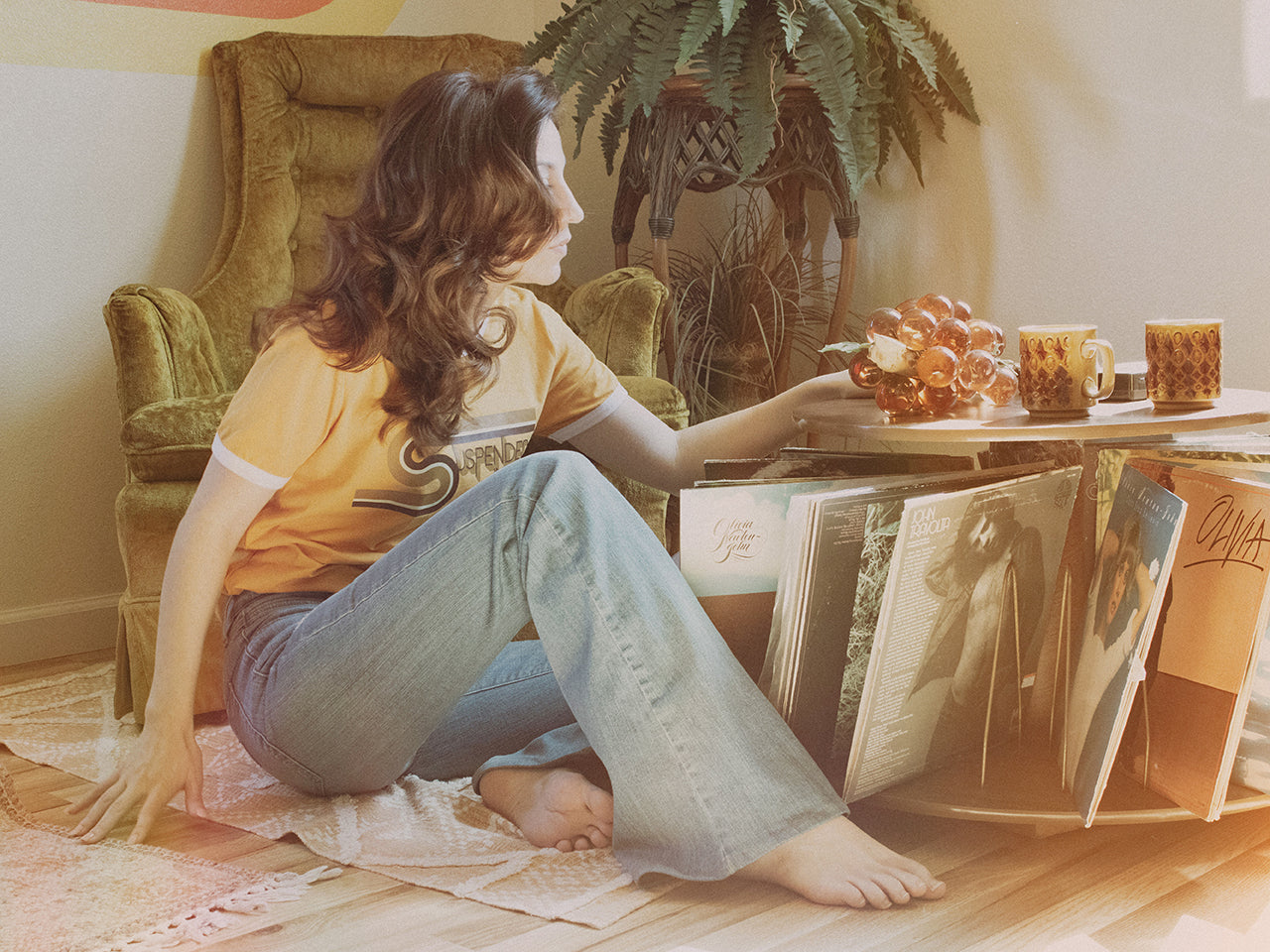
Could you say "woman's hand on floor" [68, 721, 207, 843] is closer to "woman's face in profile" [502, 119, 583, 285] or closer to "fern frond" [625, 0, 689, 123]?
"woman's face in profile" [502, 119, 583, 285]

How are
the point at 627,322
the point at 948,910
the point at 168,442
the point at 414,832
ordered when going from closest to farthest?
the point at 948,910 → the point at 414,832 → the point at 168,442 → the point at 627,322

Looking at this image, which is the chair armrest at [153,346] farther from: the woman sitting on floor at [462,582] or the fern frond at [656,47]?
the fern frond at [656,47]

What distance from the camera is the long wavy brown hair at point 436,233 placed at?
4.11 ft

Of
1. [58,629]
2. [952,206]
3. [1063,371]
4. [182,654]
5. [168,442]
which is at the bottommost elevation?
[58,629]

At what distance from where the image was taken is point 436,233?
128 centimetres

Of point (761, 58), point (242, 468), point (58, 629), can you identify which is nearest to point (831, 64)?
point (761, 58)

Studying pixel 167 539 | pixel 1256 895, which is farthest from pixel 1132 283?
pixel 167 539

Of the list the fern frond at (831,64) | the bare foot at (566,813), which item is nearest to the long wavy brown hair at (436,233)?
the bare foot at (566,813)

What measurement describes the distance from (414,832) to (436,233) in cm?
62

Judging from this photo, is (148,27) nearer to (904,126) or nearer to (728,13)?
(728,13)

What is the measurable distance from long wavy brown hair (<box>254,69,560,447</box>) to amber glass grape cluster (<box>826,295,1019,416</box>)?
385mm

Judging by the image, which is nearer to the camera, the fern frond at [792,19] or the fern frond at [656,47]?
the fern frond at [792,19]

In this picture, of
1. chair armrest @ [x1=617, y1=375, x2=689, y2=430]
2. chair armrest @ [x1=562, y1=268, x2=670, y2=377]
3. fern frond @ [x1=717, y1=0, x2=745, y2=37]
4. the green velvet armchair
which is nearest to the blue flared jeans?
the green velvet armchair

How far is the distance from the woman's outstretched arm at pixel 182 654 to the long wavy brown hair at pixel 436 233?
19 centimetres
